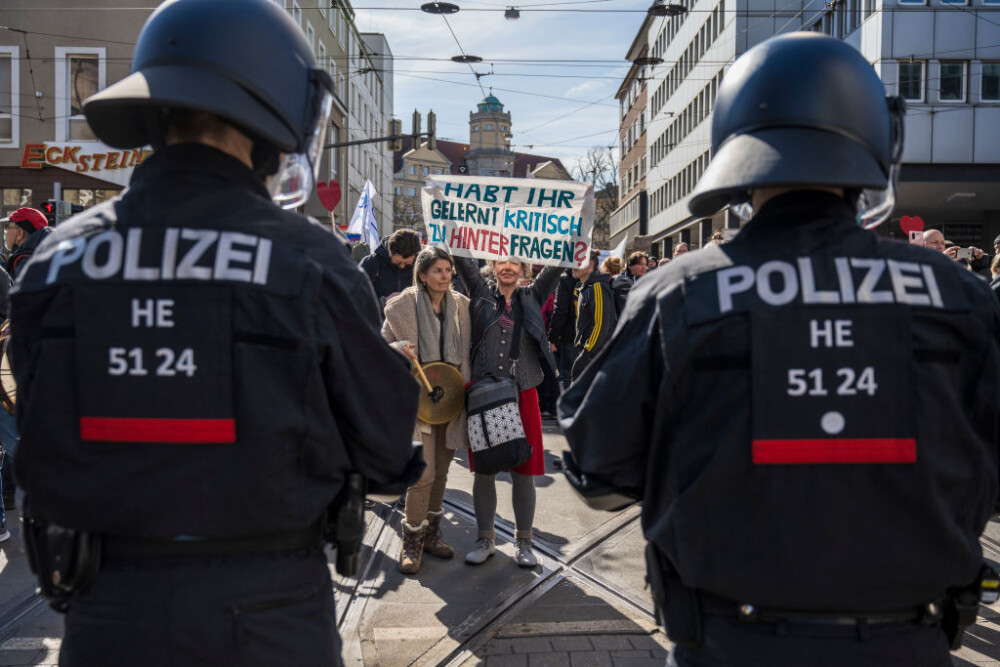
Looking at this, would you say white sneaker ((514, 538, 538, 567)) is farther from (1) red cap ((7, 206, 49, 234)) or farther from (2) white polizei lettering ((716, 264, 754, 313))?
(1) red cap ((7, 206, 49, 234))

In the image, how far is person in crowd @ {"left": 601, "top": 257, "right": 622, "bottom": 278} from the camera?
36.2 feet

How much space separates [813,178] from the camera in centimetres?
195

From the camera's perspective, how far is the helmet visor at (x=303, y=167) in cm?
231

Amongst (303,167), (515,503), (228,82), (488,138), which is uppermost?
(488,138)

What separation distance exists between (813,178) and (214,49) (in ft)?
4.35

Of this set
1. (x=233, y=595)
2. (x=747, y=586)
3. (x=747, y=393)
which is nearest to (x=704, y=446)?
(x=747, y=393)

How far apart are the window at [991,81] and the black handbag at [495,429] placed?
26.1m

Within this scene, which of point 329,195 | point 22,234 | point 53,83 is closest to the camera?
point 22,234

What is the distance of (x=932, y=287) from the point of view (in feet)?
6.34

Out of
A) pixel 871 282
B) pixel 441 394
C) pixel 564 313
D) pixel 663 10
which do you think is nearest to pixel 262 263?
pixel 871 282

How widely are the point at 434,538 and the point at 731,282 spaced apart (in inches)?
169

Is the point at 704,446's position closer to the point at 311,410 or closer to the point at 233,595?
the point at 311,410

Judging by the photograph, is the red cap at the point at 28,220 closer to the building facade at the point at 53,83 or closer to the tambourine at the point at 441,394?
the tambourine at the point at 441,394

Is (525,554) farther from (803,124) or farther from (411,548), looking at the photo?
(803,124)
